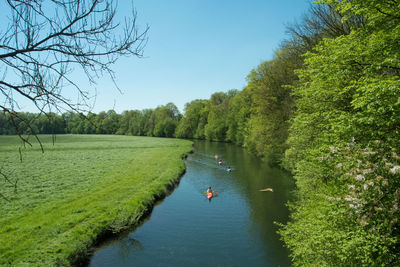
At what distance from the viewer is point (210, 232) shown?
14352mm

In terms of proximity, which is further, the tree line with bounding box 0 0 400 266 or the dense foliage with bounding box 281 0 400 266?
the dense foliage with bounding box 281 0 400 266

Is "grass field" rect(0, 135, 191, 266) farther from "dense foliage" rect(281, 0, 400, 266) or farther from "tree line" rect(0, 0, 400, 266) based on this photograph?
"dense foliage" rect(281, 0, 400, 266)

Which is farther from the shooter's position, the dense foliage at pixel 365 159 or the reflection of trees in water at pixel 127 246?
the reflection of trees in water at pixel 127 246

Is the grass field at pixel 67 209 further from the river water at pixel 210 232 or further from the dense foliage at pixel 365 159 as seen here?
the dense foliage at pixel 365 159

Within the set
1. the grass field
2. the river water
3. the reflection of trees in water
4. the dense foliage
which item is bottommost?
the reflection of trees in water

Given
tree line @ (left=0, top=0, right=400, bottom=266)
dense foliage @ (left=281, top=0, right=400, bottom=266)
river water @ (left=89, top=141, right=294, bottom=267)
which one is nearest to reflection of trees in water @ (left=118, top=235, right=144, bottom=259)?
river water @ (left=89, top=141, right=294, bottom=267)

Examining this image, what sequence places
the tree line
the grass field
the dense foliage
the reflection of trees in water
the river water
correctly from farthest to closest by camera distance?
the reflection of trees in water → the river water → the grass field → the dense foliage → the tree line

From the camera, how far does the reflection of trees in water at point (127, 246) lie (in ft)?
39.7

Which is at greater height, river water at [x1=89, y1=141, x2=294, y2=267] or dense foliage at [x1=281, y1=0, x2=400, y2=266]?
dense foliage at [x1=281, y1=0, x2=400, y2=266]

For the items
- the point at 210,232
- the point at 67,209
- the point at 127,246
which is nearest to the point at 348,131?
the point at 210,232

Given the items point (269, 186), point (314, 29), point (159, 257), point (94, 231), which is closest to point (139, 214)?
Answer: point (94, 231)

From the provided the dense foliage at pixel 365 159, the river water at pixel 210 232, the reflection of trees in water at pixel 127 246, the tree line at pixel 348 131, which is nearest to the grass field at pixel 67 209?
the reflection of trees in water at pixel 127 246

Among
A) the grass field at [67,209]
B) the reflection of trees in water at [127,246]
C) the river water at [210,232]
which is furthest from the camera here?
the reflection of trees in water at [127,246]

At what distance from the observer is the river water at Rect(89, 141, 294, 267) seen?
11648mm
